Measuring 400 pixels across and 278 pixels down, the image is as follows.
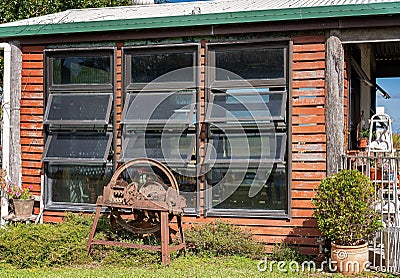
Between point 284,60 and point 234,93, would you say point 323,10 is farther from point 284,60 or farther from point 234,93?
point 234,93

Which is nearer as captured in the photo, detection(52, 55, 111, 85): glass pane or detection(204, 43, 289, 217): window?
detection(204, 43, 289, 217): window

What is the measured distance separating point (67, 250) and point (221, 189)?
7.19 feet

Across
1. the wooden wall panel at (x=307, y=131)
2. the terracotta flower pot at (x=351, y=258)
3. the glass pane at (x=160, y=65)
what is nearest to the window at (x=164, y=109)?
the glass pane at (x=160, y=65)

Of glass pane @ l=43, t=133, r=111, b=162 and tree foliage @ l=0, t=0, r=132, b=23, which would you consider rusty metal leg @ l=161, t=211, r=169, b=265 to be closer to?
glass pane @ l=43, t=133, r=111, b=162

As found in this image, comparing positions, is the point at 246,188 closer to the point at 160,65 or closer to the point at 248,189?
the point at 248,189

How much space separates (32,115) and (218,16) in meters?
3.27

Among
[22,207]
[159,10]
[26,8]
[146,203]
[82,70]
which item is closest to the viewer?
[146,203]

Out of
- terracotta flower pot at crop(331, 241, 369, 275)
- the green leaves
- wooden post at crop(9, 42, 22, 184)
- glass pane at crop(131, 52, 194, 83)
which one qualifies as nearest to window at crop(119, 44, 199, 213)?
glass pane at crop(131, 52, 194, 83)

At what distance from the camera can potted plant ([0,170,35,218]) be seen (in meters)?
7.79

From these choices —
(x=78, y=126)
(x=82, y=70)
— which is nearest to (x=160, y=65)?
(x=82, y=70)

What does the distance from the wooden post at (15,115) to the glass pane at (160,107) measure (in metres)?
1.83

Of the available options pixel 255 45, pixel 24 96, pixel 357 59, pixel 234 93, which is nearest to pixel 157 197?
pixel 234 93

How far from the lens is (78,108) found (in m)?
7.82

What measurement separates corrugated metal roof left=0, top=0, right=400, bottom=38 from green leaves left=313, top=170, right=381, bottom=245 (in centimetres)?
203
